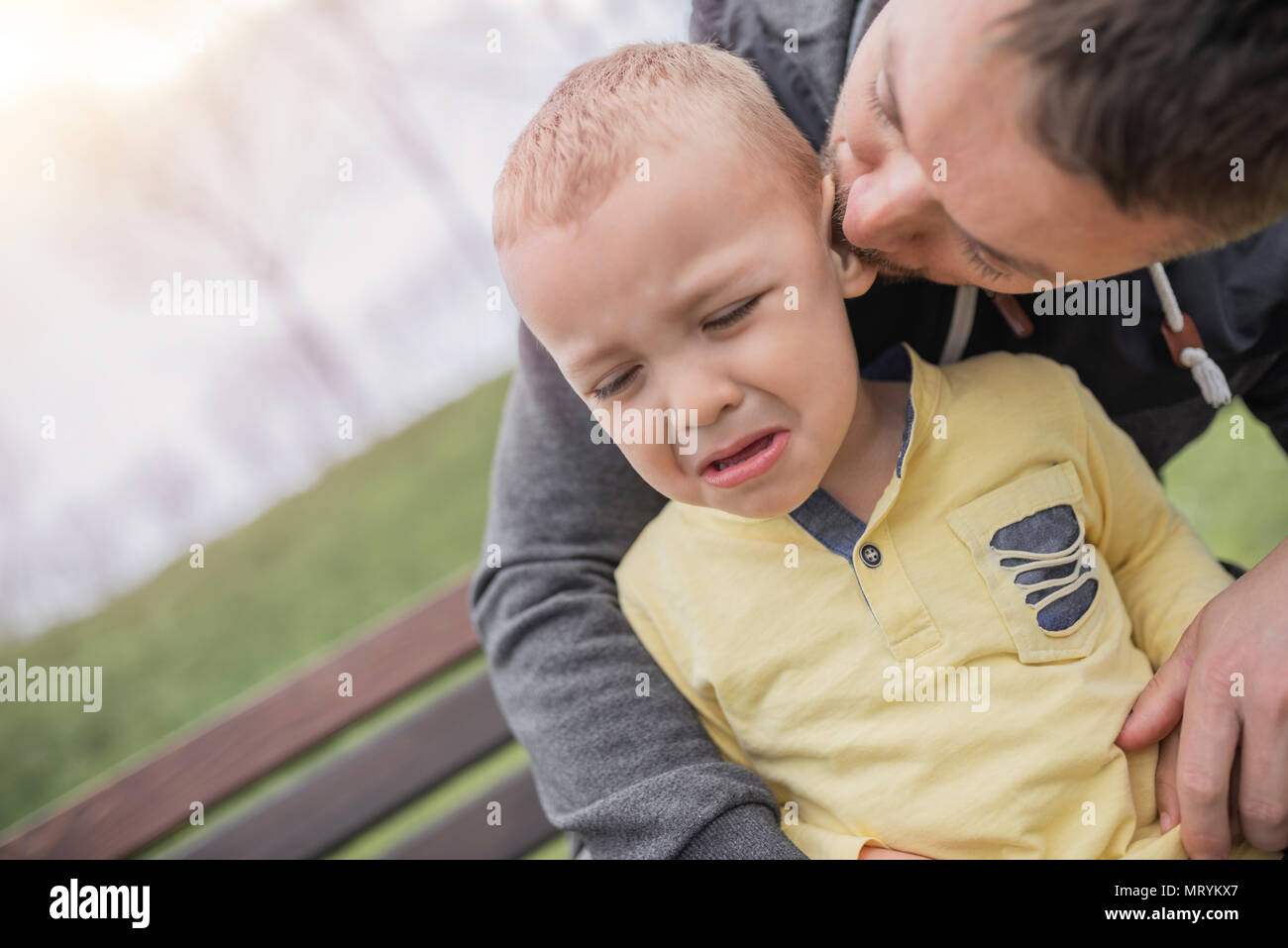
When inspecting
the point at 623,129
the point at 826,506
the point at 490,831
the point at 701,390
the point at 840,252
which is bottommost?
the point at 490,831

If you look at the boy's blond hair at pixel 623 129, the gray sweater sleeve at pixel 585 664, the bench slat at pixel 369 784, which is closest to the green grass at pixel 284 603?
the bench slat at pixel 369 784

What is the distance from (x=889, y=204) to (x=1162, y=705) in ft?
2.01

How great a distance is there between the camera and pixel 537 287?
0.99 metres

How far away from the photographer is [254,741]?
1.72 m

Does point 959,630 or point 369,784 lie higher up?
point 959,630

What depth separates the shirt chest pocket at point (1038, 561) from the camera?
1.09 m

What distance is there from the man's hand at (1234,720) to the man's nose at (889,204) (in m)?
0.53

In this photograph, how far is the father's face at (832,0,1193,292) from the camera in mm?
836

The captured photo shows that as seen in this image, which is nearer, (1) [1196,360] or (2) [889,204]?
(2) [889,204]

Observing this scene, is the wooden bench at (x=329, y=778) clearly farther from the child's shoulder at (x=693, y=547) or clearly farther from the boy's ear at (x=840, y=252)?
the boy's ear at (x=840, y=252)

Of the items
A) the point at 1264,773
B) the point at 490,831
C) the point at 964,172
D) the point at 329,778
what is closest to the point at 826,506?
the point at 964,172

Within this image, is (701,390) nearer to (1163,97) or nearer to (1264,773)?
(1163,97)

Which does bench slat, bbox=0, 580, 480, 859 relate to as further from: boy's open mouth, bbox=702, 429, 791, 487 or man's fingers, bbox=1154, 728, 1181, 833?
man's fingers, bbox=1154, 728, 1181, 833
